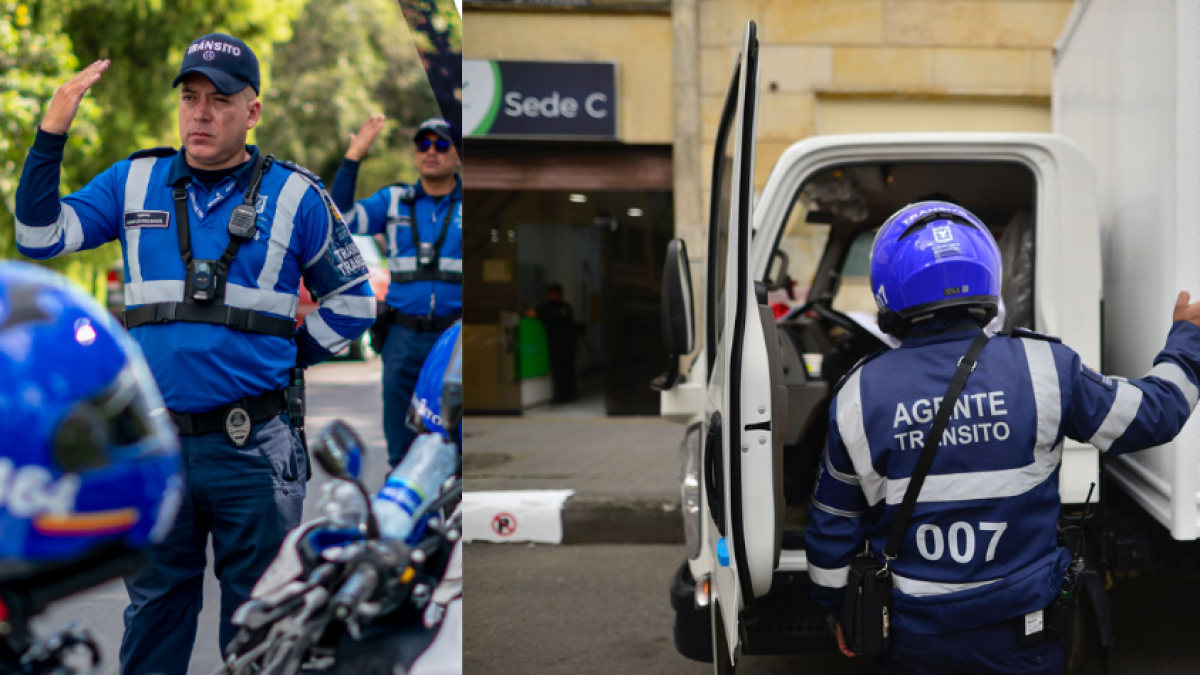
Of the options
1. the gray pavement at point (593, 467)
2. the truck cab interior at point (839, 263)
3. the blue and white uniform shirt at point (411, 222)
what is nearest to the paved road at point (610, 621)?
the gray pavement at point (593, 467)

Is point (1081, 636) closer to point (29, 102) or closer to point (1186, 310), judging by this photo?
point (1186, 310)

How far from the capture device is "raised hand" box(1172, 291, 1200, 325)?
2.32 meters

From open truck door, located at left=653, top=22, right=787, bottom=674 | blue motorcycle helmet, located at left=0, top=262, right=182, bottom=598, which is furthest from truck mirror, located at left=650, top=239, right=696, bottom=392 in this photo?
blue motorcycle helmet, located at left=0, top=262, right=182, bottom=598

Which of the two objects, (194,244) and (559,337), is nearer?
(194,244)

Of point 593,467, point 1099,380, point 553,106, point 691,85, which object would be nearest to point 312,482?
point 1099,380

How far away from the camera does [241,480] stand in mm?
1890

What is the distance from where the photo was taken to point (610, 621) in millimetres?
4418

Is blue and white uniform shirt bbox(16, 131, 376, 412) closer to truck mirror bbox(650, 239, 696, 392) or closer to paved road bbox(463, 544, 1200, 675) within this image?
truck mirror bbox(650, 239, 696, 392)

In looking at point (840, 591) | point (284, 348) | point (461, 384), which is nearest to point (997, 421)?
point (840, 591)

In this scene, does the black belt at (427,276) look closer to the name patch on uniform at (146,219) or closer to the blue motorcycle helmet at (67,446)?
the name patch on uniform at (146,219)

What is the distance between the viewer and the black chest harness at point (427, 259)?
200cm

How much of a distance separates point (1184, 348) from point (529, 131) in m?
8.23

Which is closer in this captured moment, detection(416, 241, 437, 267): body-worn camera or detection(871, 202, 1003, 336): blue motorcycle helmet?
detection(871, 202, 1003, 336): blue motorcycle helmet

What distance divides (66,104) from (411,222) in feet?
2.29
